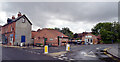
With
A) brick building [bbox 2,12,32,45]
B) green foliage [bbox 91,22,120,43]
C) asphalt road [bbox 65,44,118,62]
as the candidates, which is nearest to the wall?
brick building [bbox 2,12,32,45]

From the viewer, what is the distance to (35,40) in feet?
95.7

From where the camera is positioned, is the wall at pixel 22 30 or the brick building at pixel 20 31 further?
the wall at pixel 22 30

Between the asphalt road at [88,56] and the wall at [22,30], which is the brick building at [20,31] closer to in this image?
the wall at [22,30]

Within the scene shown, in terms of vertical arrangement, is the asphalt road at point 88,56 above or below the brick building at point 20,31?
below

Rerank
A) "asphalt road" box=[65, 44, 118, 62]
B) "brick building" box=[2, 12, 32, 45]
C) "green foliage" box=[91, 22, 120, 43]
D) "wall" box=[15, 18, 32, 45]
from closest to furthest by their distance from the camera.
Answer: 1. "asphalt road" box=[65, 44, 118, 62]
2. "brick building" box=[2, 12, 32, 45]
3. "wall" box=[15, 18, 32, 45]
4. "green foliage" box=[91, 22, 120, 43]

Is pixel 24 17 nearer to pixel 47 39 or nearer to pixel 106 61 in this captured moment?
pixel 47 39

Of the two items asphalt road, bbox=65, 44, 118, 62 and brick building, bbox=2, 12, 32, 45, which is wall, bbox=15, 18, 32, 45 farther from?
asphalt road, bbox=65, 44, 118, 62

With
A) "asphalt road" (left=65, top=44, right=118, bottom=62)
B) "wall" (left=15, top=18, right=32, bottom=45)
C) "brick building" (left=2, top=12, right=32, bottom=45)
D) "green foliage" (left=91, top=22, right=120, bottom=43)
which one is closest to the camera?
"asphalt road" (left=65, top=44, right=118, bottom=62)

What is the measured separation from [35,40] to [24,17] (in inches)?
292

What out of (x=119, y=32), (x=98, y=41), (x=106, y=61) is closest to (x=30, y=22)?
(x=106, y=61)

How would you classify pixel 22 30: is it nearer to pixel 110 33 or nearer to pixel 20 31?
pixel 20 31

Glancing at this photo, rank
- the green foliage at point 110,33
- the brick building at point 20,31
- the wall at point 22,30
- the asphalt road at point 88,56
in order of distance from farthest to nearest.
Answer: the green foliage at point 110,33
the wall at point 22,30
the brick building at point 20,31
the asphalt road at point 88,56

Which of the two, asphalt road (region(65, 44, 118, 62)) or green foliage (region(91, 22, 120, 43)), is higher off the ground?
green foliage (region(91, 22, 120, 43))

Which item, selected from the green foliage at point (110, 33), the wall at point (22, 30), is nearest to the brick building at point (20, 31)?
the wall at point (22, 30)
